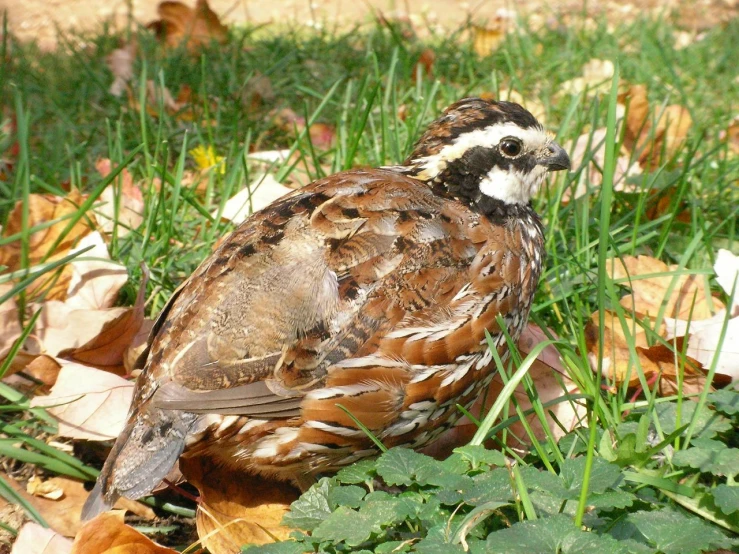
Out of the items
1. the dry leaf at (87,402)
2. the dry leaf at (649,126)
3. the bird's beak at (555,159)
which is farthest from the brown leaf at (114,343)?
the dry leaf at (649,126)

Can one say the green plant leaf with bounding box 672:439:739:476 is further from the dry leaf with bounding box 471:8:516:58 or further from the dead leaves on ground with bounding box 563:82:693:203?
the dry leaf with bounding box 471:8:516:58

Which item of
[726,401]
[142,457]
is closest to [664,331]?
[726,401]

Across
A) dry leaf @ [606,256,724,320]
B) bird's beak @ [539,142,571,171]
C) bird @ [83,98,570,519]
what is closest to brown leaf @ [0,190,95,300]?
bird @ [83,98,570,519]

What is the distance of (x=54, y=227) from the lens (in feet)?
13.1

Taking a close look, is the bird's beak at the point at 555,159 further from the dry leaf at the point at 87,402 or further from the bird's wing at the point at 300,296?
the dry leaf at the point at 87,402

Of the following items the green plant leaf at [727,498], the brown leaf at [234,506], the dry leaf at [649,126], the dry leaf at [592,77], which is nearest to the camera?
the green plant leaf at [727,498]

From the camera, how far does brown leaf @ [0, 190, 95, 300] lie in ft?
12.5

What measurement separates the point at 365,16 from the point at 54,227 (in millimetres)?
4384

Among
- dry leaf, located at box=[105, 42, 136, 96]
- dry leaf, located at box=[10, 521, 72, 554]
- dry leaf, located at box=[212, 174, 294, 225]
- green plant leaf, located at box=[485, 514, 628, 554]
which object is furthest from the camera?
dry leaf, located at box=[105, 42, 136, 96]

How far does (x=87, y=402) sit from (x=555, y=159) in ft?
6.58

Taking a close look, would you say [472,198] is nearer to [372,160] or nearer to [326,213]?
[326,213]

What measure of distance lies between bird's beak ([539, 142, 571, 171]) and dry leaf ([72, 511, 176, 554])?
202 centimetres

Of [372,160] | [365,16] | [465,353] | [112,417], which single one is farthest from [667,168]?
[365,16]

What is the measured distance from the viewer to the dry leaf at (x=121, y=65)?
5.69 metres
